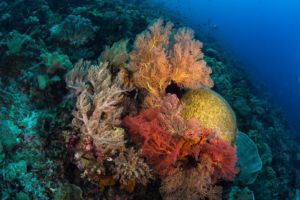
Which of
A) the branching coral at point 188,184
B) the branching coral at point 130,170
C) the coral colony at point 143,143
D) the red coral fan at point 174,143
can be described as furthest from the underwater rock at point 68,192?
the branching coral at point 188,184

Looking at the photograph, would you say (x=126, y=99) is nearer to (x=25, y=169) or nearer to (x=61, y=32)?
(x=25, y=169)

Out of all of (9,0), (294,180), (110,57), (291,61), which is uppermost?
(110,57)

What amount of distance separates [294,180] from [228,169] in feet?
25.2

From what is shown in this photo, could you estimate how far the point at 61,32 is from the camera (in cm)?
766

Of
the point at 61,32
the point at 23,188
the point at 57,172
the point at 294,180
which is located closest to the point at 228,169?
the point at 57,172

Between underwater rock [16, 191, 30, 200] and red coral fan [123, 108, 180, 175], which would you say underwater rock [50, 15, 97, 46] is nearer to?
red coral fan [123, 108, 180, 175]

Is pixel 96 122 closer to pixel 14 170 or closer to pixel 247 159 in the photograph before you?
pixel 14 170

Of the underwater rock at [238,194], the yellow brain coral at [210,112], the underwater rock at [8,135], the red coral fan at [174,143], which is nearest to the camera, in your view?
the underwater rock at [8,135]

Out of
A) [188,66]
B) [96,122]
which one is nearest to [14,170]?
[96,122]

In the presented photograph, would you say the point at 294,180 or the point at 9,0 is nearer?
the point at 294,180

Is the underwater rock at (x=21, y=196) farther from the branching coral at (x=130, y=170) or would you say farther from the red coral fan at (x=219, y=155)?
the red coral fan at (x=219, y=155)

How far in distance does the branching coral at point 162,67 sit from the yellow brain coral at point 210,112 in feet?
0.73

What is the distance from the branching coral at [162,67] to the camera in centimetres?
450

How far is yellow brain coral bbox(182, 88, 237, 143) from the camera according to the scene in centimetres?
464
